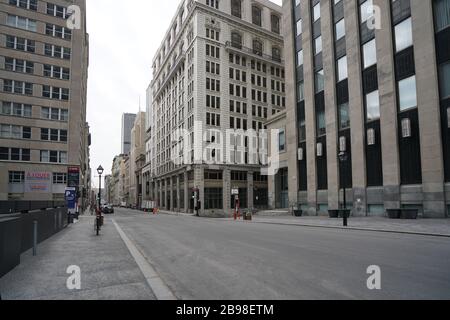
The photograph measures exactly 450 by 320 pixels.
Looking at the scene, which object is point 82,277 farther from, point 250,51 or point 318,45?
point 250,51

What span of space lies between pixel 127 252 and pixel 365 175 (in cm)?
2443

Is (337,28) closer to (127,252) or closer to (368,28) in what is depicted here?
(368,28)

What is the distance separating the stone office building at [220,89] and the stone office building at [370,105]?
20.9 metres

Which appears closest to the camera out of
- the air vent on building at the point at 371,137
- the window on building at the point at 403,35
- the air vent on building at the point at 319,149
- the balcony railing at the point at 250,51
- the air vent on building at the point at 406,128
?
the air vent on building at the point at 406,128

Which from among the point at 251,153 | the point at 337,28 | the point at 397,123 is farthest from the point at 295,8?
the point at 251,153

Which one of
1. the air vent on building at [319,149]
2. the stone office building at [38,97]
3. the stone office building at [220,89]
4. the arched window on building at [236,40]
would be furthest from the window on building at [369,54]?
the stone office building at [38,97]

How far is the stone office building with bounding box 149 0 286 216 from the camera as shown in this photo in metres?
59.2

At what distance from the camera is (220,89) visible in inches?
2445

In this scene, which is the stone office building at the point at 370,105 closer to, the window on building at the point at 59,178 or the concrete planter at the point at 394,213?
the concrete planter at the point at 394,213

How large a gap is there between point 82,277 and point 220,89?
57190 mm

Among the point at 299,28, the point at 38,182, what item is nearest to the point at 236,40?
the point at 299,28

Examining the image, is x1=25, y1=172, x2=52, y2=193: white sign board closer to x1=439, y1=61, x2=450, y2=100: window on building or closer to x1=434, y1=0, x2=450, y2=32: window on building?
x1=439, y1=61, x2=450, y2=100: window on building

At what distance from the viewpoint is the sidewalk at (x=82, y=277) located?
5.76 m

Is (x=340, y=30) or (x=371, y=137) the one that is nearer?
(x=371, y=137)
